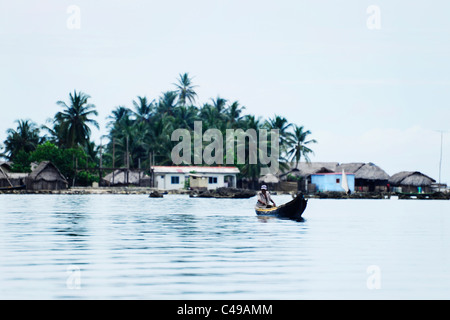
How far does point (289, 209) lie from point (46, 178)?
44.5m

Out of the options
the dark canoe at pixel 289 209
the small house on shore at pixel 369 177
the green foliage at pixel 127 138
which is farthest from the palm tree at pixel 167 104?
the dark canoe at pixel 289 209

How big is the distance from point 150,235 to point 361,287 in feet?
36.0

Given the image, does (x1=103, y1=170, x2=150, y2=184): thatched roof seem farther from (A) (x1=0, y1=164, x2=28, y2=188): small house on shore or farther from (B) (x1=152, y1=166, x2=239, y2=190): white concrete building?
(A) (x1=0, y1=164, x2=28, y2=188): small house on shore

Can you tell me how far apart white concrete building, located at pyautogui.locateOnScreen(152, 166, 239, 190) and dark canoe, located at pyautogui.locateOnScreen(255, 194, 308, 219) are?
38.1m

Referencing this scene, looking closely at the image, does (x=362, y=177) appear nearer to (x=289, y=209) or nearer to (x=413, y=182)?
(x=413, y=182)

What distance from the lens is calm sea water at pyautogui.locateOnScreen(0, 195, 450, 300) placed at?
10688mm

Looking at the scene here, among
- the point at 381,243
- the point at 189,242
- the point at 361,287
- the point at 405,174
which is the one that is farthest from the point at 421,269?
the point at 405,174

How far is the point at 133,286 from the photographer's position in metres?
11.0

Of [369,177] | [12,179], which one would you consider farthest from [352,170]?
[12,179]

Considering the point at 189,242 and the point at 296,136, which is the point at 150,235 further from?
the point at 296,136

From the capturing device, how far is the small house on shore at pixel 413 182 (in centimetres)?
6988

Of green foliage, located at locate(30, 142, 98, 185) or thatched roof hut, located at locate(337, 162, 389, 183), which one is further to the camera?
thatched roof hut, located at locate(337, 162, 389, 183)

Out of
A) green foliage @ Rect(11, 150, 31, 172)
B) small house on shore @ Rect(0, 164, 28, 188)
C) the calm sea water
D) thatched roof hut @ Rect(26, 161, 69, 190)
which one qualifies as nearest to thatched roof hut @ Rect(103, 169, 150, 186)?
thatched roof hut @ Rect(26, 161, 69, 190)

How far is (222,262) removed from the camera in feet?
46.7
